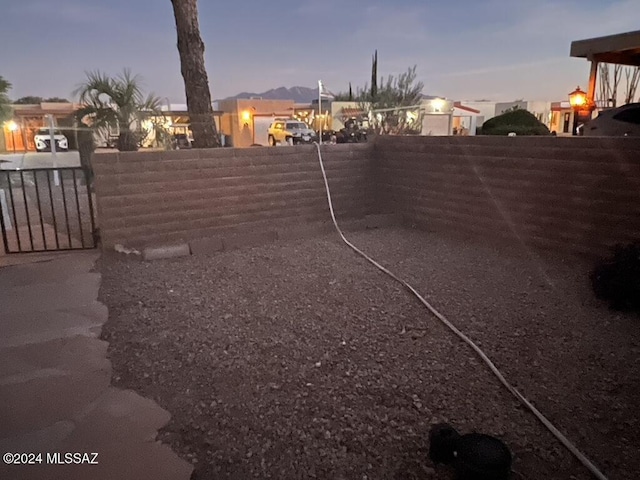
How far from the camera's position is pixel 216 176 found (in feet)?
20.1

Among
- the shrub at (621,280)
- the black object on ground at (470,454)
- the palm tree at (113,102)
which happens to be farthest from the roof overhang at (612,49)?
the black object on ground at (470,454)

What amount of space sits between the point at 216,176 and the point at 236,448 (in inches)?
172

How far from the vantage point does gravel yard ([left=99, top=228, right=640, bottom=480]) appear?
2.27 metres

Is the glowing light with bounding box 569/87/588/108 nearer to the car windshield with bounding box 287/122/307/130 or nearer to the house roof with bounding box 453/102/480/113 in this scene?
the car windshield with bounding box 287/122/307/130

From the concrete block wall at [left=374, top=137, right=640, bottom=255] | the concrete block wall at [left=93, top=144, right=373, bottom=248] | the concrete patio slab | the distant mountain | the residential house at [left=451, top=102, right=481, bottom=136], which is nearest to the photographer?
the concrete patio slab

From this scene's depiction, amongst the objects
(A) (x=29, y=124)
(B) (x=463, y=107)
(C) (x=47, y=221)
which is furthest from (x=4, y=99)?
(B) (x=463, y=107)

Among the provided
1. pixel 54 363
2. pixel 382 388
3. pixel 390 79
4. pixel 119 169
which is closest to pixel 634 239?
pixel 382 388

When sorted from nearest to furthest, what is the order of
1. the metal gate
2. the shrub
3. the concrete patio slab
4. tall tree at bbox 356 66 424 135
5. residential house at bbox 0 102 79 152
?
the concrete patio slab
the shrub
the metal gate
residential house at bbox 0 102 79 152
tall tree at bbox 356 66 424 135

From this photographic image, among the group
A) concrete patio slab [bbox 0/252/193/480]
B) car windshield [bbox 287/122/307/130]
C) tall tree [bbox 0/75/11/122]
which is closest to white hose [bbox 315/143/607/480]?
concrete patio slab [bbox 0/252/193/480]

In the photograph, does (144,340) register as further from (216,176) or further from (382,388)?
(216,176)

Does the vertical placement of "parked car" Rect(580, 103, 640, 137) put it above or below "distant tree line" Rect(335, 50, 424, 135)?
below

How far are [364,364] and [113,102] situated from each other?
6.44m

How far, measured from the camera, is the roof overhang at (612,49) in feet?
28.8

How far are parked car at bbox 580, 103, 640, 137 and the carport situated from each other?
2008 mm
